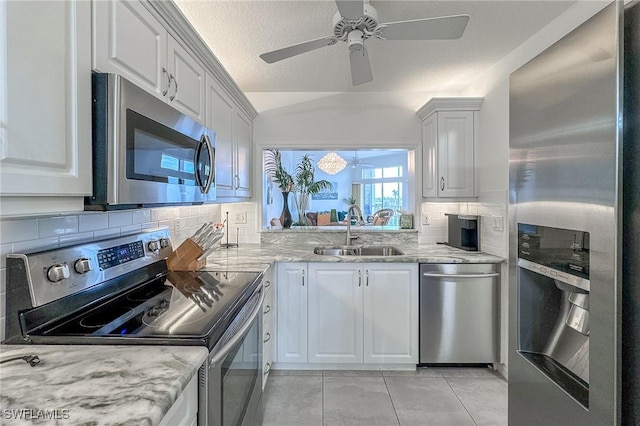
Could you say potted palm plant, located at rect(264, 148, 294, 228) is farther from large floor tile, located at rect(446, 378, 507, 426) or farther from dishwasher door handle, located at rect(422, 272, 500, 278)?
large floor tile, located at rect(446, 378, 507, 426)

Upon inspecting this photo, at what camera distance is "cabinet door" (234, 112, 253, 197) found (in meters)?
2.75

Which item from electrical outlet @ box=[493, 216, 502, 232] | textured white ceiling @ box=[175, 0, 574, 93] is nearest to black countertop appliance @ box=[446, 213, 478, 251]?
electrical outlet @ box=[493, 216, 502, 232]

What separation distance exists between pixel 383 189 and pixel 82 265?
808 cm

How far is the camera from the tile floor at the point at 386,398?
2.06 meters

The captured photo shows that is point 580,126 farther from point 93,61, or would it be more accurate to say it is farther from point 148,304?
point 148,304

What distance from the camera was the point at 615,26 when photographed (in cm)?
95

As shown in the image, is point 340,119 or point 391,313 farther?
point 340,119

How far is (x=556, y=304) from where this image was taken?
4.22ft

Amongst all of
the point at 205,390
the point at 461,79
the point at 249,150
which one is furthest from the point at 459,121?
the point at 205,390

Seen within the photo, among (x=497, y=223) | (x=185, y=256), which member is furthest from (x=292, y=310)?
(x=497, y=223)

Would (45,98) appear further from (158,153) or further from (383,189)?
(383,189)

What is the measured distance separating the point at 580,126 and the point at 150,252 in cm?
188

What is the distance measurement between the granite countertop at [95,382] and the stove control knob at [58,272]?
0.70 ft

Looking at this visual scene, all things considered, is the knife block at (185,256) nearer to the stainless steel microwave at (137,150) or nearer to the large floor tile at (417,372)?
Result: the stainless steel microwave at (137,150)
